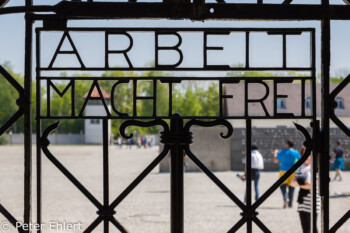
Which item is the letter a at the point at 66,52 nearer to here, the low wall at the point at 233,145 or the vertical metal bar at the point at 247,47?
the vertical metal bar at the point at 247,47

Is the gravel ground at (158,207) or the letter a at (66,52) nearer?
the letter a at (66,52)

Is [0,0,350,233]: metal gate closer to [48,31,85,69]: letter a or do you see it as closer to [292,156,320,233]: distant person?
[48,31,85,69]: letter a

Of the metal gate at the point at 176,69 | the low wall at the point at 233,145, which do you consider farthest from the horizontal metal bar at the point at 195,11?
the low wall at the point at 233,145

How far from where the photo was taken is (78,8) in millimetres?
2594

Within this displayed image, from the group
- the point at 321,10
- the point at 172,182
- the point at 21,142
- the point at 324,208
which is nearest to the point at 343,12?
the point at 321,10

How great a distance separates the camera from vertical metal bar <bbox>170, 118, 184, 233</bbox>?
269cm

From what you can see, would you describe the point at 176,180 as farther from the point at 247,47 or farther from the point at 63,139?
the point at 63,139

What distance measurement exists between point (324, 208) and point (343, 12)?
1072 mm

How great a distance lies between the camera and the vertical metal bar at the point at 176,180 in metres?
2.69

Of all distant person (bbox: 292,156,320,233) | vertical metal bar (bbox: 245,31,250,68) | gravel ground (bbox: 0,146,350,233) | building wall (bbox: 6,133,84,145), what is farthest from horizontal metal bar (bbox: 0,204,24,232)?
building wall (bbox: 6,133,84,145)

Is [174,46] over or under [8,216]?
over

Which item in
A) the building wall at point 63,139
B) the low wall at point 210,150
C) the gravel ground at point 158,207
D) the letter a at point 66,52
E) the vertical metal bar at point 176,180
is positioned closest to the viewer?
the letter a at point 66,52

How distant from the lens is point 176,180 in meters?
2.70

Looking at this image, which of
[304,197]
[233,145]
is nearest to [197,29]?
[304,197]
